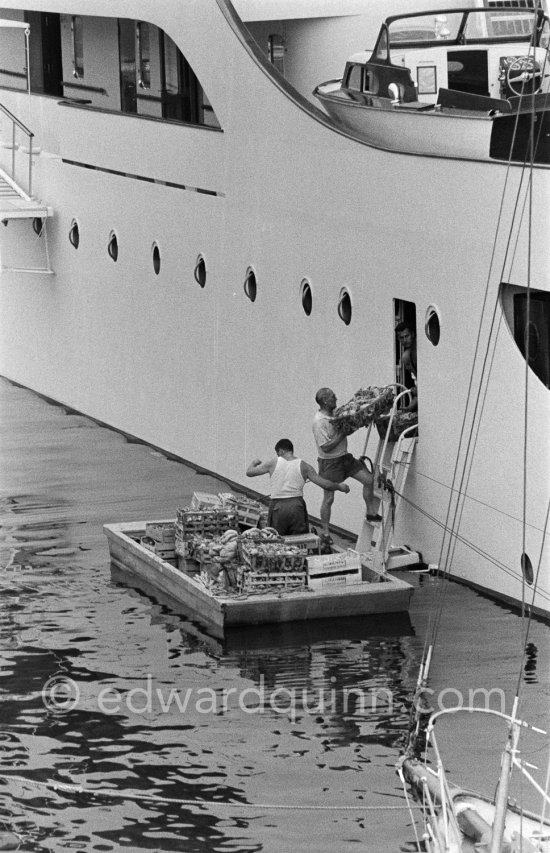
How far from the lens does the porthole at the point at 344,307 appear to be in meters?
16.3

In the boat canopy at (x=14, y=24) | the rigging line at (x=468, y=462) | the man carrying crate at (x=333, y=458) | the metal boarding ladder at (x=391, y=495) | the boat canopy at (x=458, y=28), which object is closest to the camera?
the rigging line at (x=468, y=462)

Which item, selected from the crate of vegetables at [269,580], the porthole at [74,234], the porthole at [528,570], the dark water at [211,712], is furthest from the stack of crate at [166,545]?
the porthole at [74,234]

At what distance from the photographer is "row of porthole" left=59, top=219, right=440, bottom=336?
1494 centimetres

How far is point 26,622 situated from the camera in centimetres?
1388

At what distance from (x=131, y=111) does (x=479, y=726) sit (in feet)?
43.4

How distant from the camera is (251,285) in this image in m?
18.1

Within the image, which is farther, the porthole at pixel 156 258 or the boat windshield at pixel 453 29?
the porthole at pixel 156 258

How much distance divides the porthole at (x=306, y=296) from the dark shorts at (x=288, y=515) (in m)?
2.58

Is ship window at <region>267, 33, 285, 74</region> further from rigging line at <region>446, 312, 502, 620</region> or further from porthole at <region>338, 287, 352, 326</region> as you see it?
rigging line at <region>446, 312, 502, 620</region>

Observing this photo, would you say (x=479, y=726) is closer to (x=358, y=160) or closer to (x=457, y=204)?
(x=457, y=204)

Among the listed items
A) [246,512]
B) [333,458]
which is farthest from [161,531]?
[333,458]

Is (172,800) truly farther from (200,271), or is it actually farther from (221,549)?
(200,271)

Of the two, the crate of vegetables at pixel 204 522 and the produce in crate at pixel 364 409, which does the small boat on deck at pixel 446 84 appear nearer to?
the produce in crate at pixel 364 409

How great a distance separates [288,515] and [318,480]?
0.39 m
